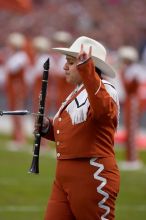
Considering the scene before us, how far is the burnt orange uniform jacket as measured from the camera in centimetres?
849

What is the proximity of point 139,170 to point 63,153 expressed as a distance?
1009 centimetres

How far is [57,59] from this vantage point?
20891mm

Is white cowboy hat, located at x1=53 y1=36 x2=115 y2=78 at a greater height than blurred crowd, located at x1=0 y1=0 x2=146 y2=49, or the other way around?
blurred crowd, located at x1=0 y1=0 x2=146 y2=49

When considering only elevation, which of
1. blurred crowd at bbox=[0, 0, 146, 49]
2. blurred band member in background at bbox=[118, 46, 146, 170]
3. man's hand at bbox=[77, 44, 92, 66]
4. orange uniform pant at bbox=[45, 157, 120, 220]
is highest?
blurred crowd at bbox=[0, 0, 146, 49]

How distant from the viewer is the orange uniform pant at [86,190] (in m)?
8.66

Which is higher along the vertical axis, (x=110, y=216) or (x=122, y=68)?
(x=122, y=68)

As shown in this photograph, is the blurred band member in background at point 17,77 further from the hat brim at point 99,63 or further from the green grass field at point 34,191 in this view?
the hat brim at point 99,63

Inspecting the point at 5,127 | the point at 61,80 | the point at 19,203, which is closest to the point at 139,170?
the point at 61,80

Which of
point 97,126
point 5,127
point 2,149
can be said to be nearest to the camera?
point 97,126

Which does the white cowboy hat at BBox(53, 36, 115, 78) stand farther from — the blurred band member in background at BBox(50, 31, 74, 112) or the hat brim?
the blurred band member in background at BBox(50, 31, 74, 112)

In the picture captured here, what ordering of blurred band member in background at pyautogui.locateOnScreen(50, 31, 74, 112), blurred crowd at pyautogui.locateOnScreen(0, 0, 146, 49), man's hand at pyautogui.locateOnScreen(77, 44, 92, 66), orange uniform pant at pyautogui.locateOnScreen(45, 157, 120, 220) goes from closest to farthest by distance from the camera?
man's hand at pyautogui.locateOnScreen(77, 44, 92, 66)
orange uniform pant at pyautogui.locateOnScreen(45, 157, 120, 220)
blurred band member in background at pyautogui.locateOnScreen(50, 31, 74, 112)
blurred crowd at pyautogui.locateOnScreen(0, 0, 146, 49)

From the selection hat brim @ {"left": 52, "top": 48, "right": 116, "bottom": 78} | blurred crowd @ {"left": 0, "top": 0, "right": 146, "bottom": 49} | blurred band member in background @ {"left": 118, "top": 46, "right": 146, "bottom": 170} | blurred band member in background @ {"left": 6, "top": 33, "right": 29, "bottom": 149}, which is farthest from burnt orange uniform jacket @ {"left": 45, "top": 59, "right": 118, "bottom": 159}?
blurred crowd @ {"left": 0, "top": 0, "right": 146, "bottom": 49}

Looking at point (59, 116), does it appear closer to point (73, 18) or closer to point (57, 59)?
point (57, 59)

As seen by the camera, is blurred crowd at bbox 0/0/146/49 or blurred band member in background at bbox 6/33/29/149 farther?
blurred crowd at bbox 0/0/146/49
